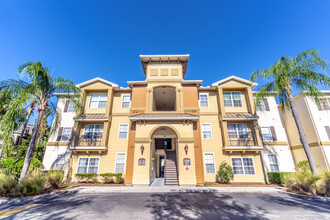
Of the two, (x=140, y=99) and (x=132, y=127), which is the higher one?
(x=140, y=99)

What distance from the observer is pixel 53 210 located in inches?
262

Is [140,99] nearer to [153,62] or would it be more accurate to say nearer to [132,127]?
[132,127]

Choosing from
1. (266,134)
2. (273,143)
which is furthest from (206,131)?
(273,143)

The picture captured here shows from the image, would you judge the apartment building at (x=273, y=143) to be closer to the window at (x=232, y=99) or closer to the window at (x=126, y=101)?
the window at (x=232, y=99)

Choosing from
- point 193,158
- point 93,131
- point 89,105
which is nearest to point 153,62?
point 89,105

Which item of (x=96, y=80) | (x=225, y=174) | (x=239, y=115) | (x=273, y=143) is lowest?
(x=225, y=174)

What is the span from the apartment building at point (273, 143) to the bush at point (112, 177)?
15688 millimetres

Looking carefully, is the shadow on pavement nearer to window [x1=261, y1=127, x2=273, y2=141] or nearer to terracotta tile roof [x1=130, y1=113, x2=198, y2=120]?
terracotta tile roof [x1=130, y1=113, x2=198, y2=120]

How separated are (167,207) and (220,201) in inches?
131

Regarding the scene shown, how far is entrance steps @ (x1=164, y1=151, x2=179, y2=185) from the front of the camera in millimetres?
13094

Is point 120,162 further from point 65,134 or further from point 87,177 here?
point 65,134

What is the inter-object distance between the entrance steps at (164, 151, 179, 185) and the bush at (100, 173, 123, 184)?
186 inches

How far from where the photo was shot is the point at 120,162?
49.5 ft

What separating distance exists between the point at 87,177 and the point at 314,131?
1054 inches
